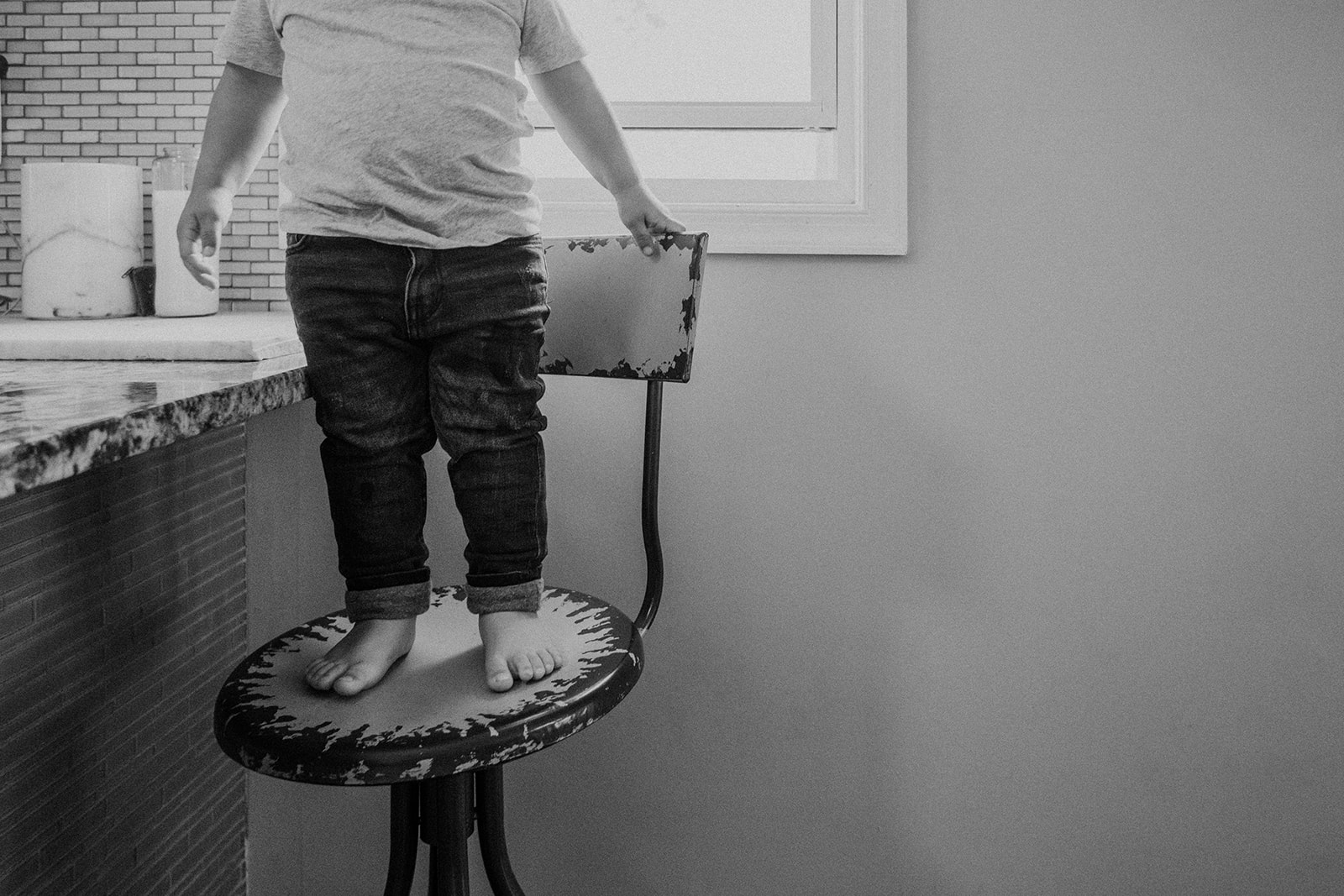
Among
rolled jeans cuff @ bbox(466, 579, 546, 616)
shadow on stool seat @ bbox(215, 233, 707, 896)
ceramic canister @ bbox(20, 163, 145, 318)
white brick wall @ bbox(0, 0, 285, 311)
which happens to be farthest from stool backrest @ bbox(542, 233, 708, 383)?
ceramic canister @ bbox(20, 163, 145, 318)

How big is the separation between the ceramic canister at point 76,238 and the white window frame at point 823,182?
508 mm

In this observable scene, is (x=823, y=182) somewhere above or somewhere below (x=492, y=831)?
above

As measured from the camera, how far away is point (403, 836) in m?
0.89

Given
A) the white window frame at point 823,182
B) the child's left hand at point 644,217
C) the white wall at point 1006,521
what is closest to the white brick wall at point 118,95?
the white wall at point 1006,521

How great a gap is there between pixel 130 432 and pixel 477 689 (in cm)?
34

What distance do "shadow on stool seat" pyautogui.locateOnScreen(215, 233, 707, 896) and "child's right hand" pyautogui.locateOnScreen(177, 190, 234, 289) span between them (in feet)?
1.13

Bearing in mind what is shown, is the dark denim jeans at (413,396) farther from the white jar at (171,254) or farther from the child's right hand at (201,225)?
the white jar at (171,254)

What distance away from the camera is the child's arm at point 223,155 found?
0.94 meters

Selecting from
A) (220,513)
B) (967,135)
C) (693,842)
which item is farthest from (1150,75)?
(220,513)

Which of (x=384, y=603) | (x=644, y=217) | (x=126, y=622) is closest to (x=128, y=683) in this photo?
(x=126, y=622)

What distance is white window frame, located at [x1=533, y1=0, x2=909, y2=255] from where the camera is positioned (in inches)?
49.0

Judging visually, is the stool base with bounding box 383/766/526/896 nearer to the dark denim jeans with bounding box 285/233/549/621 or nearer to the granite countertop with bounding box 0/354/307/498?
the dark denim jeans with bounding box 285/233/549/621

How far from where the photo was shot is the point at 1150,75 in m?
1.24

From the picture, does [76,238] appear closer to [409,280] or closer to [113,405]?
[409,280]
